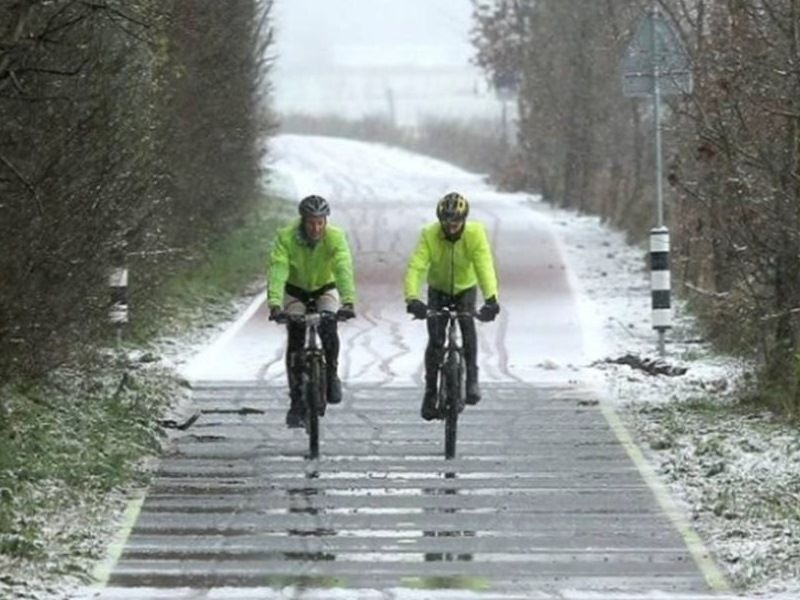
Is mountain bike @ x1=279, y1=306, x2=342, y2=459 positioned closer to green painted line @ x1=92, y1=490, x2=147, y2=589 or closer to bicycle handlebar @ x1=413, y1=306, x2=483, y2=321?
bicycle handlebar @ x1=413, y1=306, x2=483, y2=321

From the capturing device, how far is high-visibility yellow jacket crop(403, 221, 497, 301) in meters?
16.4

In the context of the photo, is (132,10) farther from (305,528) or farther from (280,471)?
(305,528)

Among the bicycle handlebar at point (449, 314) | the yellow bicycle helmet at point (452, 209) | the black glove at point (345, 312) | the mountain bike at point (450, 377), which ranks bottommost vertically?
the mountain bike at point (450, 377)

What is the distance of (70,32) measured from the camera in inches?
634

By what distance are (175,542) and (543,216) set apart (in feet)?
102

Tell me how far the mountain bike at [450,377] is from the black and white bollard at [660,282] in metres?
5.79

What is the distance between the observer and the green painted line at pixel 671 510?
39.4 ft

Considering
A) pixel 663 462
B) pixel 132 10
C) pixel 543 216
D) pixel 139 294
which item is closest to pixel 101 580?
pixel 663 462

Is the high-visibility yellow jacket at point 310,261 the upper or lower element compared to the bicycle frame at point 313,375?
upper

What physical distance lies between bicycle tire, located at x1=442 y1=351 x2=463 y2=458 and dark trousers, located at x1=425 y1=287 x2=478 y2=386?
0.11m

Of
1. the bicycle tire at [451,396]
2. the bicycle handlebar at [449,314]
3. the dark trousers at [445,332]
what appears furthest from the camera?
the dark trousers at [445,332]

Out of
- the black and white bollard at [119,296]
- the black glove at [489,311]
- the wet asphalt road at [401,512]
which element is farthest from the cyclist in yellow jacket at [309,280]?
the black and white bollard at [119,296]

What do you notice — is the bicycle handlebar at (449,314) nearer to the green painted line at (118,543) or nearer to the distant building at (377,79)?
the green painted line at (118,543)

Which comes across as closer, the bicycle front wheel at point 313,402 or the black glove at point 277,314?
the black glove at point 277,314
